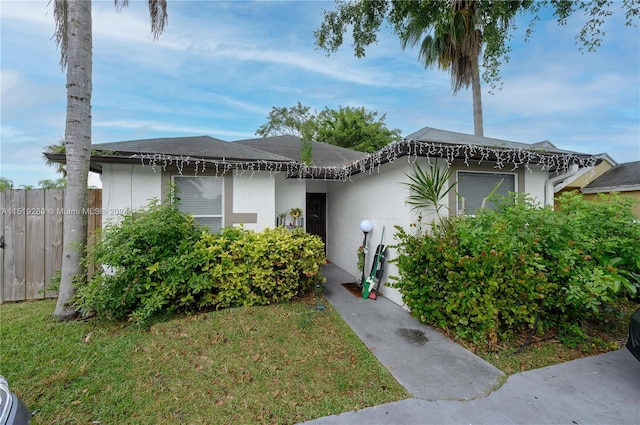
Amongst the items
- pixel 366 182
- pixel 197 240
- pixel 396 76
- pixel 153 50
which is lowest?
pixel 197 240

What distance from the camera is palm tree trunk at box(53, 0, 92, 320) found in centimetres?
379

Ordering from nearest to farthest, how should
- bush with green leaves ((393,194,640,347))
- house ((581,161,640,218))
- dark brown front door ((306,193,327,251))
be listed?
bush with green leaves ((393,194,640,347)), dark brown front door ((306,193,327,251)), house ((581,161,640,218))

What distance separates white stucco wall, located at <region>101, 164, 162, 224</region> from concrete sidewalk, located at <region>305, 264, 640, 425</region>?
4.78 metres

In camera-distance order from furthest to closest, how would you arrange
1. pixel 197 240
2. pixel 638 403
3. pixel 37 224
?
pixel 37 224, pixel 197 240, pixel 638 403

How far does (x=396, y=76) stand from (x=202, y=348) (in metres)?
11.2

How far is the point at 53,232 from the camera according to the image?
4.89 metres

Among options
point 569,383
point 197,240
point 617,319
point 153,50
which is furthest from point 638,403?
point 153,50

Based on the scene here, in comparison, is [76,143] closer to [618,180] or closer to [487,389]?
[487,389]

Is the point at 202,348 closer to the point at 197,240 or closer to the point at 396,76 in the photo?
the point at 197,240

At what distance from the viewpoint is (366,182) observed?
21.5 ft

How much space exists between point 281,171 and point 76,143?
333 centimetres

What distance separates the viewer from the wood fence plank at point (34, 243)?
4781 mm

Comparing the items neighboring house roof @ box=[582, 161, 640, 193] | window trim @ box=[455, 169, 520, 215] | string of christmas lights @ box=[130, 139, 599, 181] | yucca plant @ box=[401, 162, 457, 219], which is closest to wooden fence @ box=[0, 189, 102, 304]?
string of christmas lights @ box=[130, 139, 599, 181]

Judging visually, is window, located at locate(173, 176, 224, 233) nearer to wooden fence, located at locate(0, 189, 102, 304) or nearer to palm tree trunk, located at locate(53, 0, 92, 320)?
palm tree trunk, located at locate(53, 0, 92, 320)
